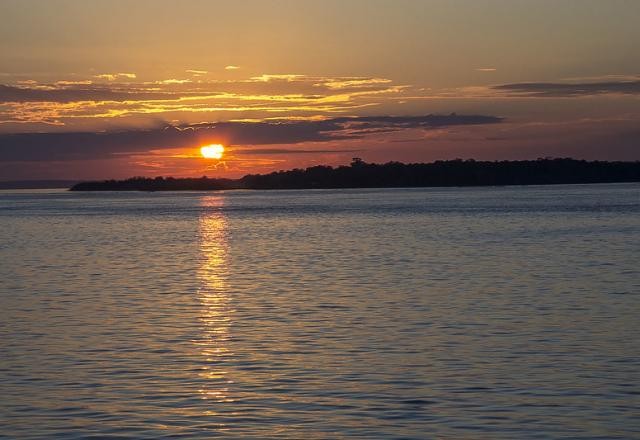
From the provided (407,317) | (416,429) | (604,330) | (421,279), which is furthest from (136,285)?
(416,429)

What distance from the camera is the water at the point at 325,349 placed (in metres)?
15.0

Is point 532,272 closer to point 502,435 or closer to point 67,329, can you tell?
point 67,329

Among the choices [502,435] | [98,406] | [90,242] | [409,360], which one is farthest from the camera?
[90,242]

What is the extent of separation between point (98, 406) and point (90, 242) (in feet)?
153

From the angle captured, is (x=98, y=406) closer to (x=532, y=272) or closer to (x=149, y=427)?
(x=149, y=427)

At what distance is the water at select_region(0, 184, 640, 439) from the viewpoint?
15023mm

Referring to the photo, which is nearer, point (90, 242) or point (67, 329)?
point (67, 329)

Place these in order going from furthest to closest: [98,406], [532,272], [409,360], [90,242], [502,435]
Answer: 1. [90,242]
2. [532,272]
3. [409,360]
4. [98,406]
5. [502,435]

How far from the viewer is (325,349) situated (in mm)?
20609

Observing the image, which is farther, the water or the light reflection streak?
the light reflection streak

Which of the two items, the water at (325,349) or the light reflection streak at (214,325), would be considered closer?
the water at (325,349)

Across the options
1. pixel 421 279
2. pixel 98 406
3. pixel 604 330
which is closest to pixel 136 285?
pixel 421 279

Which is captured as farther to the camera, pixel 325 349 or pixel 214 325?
pixel 214 325

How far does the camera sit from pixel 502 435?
14016 mm
